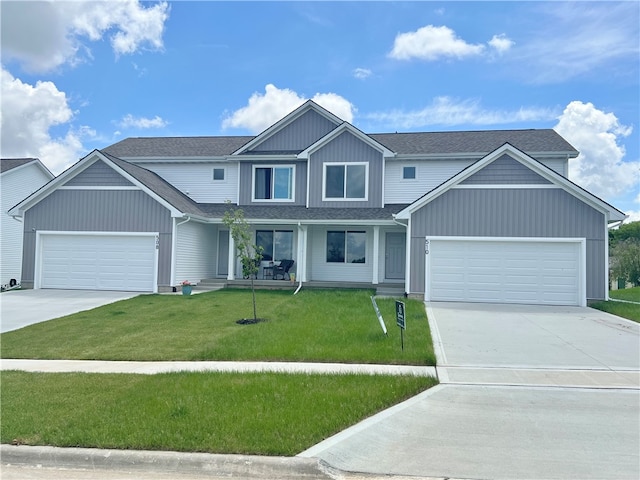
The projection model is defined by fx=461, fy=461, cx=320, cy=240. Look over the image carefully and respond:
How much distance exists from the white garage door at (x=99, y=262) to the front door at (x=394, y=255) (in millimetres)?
9719

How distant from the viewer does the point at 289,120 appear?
71.7ft

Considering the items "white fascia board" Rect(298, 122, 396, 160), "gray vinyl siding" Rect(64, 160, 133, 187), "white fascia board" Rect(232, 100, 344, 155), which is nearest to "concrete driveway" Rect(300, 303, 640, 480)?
"white fascia board" Rect(298, 122, 396, 160)

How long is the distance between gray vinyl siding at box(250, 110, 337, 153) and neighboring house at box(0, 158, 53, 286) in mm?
13432

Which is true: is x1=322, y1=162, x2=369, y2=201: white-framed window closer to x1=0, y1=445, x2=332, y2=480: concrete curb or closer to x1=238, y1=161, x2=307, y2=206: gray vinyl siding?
x1=238, y1=161, x2=307, y2=206: gray vinyl siding

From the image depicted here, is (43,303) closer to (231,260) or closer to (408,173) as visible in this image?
(231,260)

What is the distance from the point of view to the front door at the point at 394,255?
2023 centimetres

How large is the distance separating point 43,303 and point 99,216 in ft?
14.9

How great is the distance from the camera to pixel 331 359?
8258 mm

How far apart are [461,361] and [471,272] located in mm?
8366

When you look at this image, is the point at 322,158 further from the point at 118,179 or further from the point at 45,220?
the point at 45,220

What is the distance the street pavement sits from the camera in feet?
14.4

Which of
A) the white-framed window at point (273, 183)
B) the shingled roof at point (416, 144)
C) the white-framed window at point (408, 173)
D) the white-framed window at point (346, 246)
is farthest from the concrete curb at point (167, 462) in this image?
the shingled roof at point (416, 144)

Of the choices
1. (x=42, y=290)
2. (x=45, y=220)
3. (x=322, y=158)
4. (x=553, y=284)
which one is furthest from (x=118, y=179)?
(x=553, y=284)

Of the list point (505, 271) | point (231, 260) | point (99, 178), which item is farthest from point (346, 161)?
point (99, 178)
